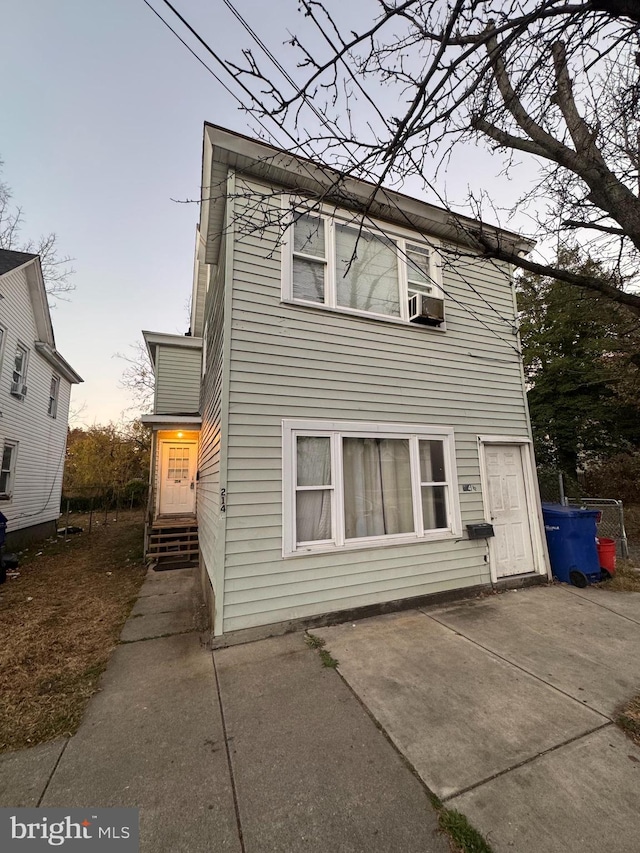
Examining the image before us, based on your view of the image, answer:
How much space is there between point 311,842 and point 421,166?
4.28 meters

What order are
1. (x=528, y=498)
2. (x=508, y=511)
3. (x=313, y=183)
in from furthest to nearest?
(x=528, y=498) < (x=508, y=511) < (x=313, y=183)

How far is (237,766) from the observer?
2.15 m

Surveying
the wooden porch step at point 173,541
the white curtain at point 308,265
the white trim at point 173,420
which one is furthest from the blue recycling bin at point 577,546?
the white trim at point 173,420

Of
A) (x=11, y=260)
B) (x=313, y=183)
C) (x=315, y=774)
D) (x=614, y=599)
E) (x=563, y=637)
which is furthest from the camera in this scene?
(x=11, y=260)

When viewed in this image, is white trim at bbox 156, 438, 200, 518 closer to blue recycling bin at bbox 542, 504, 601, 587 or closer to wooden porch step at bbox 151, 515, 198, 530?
wooden porch step at bbox 151, 515, 198, 530

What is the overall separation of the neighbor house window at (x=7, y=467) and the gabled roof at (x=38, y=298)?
3516 millimetres

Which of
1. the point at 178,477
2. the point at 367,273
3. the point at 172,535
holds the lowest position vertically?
the point at 172,535

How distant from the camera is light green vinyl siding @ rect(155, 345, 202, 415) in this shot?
33.7ft

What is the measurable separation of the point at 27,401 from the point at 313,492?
11.5 meters

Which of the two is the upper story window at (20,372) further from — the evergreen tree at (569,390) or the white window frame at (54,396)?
the evergreen tree at (569,390)

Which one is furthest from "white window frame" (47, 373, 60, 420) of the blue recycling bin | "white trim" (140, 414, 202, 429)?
the blue recycling bin

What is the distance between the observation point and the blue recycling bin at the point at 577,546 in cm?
537

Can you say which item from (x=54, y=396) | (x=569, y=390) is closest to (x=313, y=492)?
(x=54, y=396)

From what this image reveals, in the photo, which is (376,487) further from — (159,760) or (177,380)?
(177,380)
